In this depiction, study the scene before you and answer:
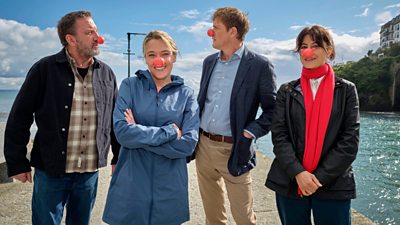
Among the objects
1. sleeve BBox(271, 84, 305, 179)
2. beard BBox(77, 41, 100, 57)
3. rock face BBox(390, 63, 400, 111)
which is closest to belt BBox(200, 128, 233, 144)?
sleeve BBox(271, 84, 305, 179)

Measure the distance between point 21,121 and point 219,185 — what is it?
1798 mm

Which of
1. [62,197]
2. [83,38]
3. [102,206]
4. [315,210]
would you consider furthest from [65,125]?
[102,206]

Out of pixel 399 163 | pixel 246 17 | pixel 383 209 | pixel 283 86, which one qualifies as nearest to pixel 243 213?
pixel 283 86

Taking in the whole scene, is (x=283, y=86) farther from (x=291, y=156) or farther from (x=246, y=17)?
(x=246, y=17)

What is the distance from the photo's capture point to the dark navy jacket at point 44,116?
2.47m

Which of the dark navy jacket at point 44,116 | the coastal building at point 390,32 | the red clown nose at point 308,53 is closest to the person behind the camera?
the red clown nose at point 308,53

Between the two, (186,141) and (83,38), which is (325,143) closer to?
(186,141)

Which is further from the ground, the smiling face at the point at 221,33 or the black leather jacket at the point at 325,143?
the smiling face at the point at 221,33

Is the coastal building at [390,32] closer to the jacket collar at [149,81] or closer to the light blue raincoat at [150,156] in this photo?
the jacket collar at [149,81]

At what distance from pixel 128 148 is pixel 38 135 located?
865 millimetres

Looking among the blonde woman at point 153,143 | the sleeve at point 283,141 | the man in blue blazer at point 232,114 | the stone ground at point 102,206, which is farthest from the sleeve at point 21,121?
the sleeve at point 283,141

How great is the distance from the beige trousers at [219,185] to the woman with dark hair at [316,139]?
46 cm

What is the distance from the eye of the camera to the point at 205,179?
122 inches

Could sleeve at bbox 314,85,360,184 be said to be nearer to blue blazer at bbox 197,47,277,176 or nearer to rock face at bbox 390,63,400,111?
blue blazer at bbox 197,47,277,176
